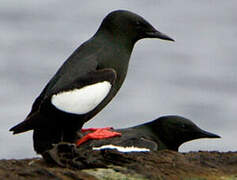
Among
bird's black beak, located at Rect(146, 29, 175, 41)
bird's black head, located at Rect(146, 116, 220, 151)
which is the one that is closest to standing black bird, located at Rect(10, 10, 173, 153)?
bird's black beak, located at Rect(146, 29, 175, 41)

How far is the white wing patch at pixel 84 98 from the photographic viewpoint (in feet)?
33.9

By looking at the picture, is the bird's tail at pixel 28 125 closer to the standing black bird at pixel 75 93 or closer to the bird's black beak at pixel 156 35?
the standing black bird at pixel 75 93

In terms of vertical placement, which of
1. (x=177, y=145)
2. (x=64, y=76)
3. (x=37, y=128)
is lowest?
(x=177, y=145)

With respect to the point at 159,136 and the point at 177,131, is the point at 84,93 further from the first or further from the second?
the point at 177,131

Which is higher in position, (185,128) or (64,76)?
(64,76)

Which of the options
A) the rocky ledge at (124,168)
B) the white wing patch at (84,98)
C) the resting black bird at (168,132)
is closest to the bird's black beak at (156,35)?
the white wing patch at (84,98)

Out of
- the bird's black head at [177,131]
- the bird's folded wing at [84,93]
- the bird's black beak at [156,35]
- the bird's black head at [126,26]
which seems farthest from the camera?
Answer: the bird's black head at [177,131]

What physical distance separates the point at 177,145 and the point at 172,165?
5508 mm

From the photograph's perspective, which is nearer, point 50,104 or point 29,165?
point 29,165

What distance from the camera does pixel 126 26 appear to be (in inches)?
451

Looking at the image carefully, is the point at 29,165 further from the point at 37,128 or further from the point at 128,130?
the point at 128,130

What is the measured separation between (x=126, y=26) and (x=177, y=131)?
2.59 meters

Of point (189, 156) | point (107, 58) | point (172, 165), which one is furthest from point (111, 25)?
point (172, 165)

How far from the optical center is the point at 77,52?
35.7 feet
